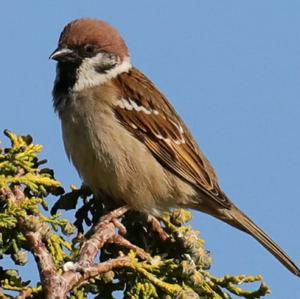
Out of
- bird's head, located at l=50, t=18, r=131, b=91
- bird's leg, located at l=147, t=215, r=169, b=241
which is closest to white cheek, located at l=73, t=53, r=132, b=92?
bird's head, located at l=50, t=18, r=131, b=91

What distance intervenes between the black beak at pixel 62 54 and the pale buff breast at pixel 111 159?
24cm

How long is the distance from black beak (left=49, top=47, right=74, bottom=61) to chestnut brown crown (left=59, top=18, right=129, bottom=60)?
29 millimetres

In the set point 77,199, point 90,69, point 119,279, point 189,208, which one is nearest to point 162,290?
point 119,279

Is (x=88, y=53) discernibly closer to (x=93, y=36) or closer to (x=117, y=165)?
(x=93, y=36)

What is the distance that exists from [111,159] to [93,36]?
748 millimetres

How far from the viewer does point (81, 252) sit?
2.30 meters

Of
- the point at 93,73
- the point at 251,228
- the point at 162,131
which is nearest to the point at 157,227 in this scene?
the point at 251,228

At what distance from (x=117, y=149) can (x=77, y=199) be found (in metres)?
0.56

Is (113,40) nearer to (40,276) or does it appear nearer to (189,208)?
(189,208)

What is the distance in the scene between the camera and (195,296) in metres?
2.25

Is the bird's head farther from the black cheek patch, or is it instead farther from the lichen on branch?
the lichen on branch

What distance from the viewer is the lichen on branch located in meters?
2.14

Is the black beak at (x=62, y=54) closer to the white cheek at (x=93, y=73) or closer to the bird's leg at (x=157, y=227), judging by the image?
the white cheek at (x=93, y=73)

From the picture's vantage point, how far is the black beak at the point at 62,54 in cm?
377
